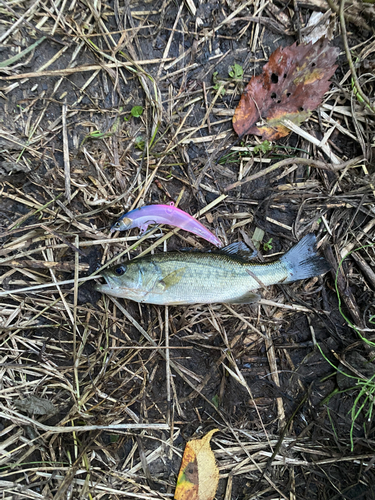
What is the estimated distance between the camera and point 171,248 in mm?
3432

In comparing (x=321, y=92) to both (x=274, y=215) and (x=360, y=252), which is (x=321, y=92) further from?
(x=360, y=252)

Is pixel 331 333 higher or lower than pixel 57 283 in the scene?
lower

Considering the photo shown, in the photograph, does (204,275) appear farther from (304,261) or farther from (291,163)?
(291,163)

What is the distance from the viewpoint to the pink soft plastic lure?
3.22 m

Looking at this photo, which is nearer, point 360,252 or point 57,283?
point 57,283

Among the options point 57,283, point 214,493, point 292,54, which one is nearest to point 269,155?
point 292,54

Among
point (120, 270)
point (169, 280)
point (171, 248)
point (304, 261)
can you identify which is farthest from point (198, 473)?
point (304, 261)

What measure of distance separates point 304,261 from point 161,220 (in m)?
1.66

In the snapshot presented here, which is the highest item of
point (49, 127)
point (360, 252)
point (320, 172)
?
point (49, 127)

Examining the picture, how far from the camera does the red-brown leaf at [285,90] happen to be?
3326 millimetres

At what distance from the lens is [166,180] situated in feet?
11.3

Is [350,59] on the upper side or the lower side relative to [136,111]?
upper

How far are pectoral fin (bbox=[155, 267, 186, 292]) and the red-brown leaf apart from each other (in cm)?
177

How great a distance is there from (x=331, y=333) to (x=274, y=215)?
156 centimetres
